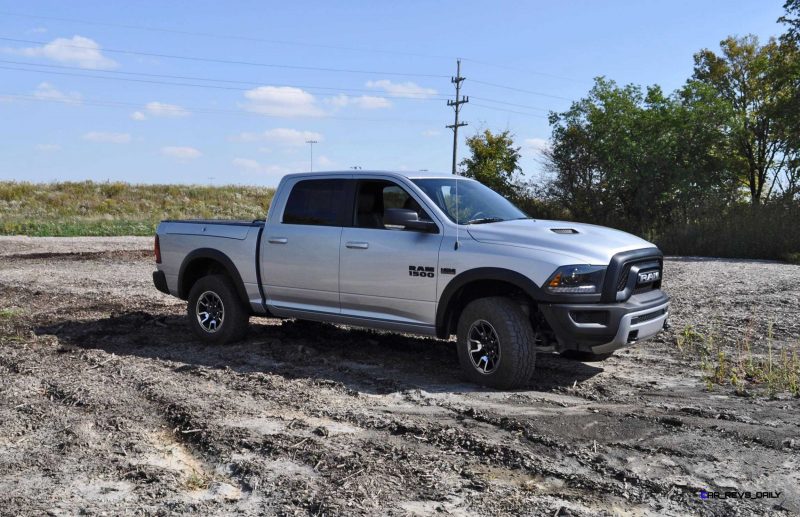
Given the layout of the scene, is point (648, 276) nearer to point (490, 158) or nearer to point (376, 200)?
point (376, 200)

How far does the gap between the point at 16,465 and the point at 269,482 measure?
162 centimetres

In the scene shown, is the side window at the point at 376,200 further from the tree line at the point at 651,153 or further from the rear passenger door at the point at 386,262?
the tree line at the point at 651,153

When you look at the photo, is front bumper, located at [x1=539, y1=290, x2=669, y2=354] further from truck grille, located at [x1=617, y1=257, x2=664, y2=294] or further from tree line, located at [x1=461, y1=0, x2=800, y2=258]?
tree line, located at [x1=461, y1=0, x2=800, y2=258]

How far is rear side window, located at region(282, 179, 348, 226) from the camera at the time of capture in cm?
779

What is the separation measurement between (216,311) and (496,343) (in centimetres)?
361

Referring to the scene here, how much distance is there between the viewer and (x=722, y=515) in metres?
3.97

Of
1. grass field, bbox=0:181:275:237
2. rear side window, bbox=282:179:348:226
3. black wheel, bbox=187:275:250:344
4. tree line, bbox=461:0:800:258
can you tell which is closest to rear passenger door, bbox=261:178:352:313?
rear side window, bbox=282:179:348:226

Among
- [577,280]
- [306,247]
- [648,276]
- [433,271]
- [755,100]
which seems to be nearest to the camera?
[577,280]

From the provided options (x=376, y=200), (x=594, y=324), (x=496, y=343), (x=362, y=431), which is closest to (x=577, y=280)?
(x=594, y=324)

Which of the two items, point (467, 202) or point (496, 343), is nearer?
point (496, 343)

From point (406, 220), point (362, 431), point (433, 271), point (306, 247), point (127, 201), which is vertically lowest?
point (362, 431)

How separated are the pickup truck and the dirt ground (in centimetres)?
46

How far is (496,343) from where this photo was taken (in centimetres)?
658

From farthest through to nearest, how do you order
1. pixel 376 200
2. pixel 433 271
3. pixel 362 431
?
pixel 376 200
pixel 433 271
pixel 362 431
